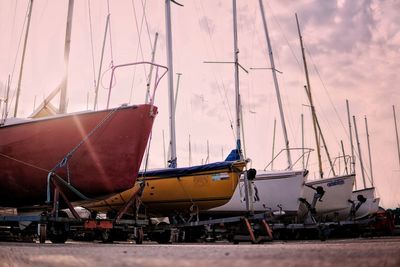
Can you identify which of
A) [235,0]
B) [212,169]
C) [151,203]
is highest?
[235,0]

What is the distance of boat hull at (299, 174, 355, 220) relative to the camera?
669 inches

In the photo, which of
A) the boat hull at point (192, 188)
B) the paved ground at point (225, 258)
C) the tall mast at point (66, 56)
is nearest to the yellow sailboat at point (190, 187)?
the boat hull at point (192, 188)

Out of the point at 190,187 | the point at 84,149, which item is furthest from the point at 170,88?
the point at 84,149

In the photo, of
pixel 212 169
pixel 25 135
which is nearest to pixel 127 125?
pixel 25 135

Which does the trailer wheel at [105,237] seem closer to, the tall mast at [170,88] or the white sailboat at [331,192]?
the tall mast at [170,88]

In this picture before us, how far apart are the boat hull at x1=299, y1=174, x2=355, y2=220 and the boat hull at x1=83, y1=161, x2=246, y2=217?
5585 mm

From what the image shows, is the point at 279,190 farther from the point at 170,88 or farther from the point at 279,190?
the point at 170,88

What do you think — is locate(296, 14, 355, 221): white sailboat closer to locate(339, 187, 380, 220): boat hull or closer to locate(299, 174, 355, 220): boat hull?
locate(299, 174, 355, 220): boat hull

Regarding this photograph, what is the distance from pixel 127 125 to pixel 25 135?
258cm

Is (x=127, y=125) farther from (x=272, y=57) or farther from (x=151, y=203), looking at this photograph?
(x=272, y=57)

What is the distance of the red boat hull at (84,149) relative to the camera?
980 cm

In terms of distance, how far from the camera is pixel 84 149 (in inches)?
385

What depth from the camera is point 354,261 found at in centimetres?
202

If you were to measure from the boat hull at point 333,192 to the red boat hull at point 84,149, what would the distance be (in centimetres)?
913
